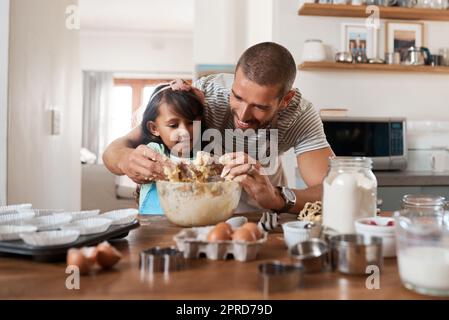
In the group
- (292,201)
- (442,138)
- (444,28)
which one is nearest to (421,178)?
(442,138)

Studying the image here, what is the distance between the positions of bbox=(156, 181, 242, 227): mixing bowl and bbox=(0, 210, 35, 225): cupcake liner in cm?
28

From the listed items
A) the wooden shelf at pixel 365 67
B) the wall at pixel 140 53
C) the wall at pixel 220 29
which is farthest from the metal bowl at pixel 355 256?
the wall at pixel 140 53

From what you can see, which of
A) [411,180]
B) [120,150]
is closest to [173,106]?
[120,150]

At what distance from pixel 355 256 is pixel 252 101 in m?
0.80

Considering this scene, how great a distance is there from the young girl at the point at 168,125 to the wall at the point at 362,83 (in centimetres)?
169

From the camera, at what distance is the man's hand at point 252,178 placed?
1.15 meters

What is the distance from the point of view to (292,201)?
1.33 m

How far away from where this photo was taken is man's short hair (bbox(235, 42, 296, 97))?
138cm

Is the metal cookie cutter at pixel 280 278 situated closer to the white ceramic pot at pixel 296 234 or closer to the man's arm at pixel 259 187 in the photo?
the white ceramic pot at pixel 296 234

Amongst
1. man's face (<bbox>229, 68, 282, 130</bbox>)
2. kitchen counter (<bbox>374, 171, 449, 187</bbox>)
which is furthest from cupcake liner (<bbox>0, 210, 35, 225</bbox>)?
kitchen counter (<bbox>374, 171, 449, 187</bbox>)

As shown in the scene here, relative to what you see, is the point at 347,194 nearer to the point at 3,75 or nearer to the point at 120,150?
the point at 120,150

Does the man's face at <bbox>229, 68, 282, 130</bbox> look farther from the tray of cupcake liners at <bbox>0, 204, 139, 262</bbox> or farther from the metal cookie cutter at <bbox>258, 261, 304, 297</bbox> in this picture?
the metal cookie cutter at <bbox>258, 261, 304, 297</bbox>

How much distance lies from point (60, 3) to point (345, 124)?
1.72m

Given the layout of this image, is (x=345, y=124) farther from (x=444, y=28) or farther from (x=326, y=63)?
(x=444, y=28)
